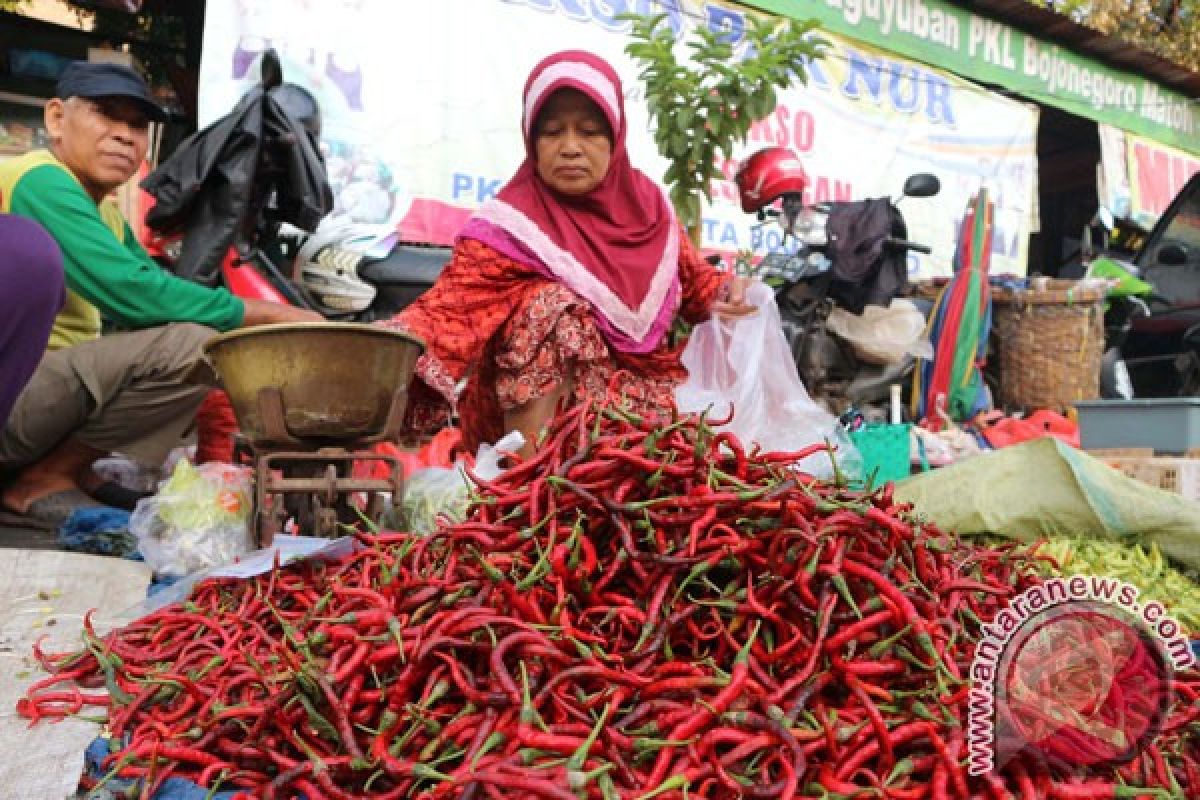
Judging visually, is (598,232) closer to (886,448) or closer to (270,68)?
(270,68)

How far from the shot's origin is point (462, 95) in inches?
221

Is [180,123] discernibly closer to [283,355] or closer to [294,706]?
[283,355]

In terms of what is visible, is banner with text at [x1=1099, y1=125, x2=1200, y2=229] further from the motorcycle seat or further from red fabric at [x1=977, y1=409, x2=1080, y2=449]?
the motorcycle seat

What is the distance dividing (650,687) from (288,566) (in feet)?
4.02

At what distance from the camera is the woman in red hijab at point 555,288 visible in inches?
122

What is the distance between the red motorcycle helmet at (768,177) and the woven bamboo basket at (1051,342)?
208 centimetres

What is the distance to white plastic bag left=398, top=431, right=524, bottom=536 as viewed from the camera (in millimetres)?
2783

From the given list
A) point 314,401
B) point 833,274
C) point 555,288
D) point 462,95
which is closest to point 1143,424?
point 833,274

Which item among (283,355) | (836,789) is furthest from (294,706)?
(283,355)

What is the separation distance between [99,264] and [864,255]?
389cm

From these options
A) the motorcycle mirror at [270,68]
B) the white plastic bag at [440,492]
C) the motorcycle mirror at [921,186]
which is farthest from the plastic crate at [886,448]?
the motorcycle mirror at [270,68]

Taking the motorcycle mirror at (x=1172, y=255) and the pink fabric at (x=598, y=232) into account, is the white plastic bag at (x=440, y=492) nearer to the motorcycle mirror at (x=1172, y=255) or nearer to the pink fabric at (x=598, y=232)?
the pink fabric at (x=598, y=232)

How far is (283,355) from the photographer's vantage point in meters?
2.62

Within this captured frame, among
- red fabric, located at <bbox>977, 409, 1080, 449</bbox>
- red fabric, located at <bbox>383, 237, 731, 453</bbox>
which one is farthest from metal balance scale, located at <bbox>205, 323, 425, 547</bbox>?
red fabric, located at <bbox>977, 409, 1080, 449</bbox>
